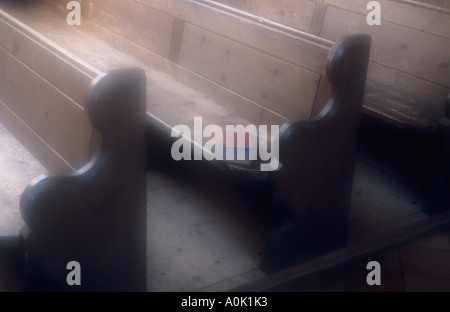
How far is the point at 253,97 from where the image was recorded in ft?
8.36

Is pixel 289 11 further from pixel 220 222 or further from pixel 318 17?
pixel 220 222

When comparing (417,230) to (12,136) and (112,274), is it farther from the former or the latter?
(12,136)

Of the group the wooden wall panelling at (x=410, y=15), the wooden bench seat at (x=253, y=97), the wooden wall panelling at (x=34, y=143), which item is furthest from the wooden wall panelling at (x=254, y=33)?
the wooden wall panelling at (x=34, y=143)

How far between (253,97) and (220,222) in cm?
65

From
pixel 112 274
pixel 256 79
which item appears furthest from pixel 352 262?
pixel 112 274

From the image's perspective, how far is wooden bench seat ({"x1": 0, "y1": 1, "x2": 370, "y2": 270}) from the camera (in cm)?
201

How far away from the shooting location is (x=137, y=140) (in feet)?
6.05

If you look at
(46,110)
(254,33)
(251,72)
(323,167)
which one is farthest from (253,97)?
(46,110)

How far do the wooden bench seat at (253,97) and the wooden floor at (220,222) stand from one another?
10 cm

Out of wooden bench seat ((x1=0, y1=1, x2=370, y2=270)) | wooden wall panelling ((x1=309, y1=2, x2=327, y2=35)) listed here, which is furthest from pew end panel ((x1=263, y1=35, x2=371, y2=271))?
wooden wall panelling ((x1=309, y1=2, x2=327, y2=35))

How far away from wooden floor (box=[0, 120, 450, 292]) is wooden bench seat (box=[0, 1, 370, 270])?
10 centimetres

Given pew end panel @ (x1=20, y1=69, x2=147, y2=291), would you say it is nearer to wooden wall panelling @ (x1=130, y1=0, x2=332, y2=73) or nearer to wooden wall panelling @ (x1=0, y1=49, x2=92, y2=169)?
wooden wall panelling @ (x1=0, y1=49, x2=92, y2=169)

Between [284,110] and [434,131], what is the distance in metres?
0.88

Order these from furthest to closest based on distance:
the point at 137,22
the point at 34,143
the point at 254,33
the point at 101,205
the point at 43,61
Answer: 1. the point at 137,22
2. the point at 254,33
3. the point at 34,143
4. the point at 43,61
5. the point at 101,205
